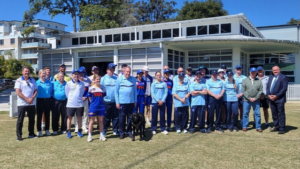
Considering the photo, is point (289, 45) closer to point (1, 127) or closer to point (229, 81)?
point (229, 81)

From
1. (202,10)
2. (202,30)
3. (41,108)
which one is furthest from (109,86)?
(202,10)

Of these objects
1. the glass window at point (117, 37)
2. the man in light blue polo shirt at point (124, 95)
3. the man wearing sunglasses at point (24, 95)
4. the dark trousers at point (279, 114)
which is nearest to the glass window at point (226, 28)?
the glass window at point (117, 37)

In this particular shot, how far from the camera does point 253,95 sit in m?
7.46

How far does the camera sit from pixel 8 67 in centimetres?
3969

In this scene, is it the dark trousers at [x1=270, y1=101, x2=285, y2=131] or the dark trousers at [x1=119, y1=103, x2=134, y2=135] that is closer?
the dark trousers at [x1=119, y1=103, x2=134, y2=135]

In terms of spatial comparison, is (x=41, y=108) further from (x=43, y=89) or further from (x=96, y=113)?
(x=96, y=113)

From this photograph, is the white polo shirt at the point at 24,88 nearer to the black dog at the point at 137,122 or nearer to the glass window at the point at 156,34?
the black dog at the point at 137,122

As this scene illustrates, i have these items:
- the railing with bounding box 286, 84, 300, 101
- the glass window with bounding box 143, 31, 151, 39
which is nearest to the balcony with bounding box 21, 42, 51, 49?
the glass window with bounding box 143, 31, 151, 39

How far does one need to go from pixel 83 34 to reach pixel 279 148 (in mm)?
20919

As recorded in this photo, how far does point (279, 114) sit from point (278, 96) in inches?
20.2

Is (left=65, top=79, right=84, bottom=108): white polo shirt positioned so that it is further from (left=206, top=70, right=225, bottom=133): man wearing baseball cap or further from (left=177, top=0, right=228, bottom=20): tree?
(left=177, top=0, right=228, bottom=20): tree

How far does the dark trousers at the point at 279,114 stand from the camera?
285 inches

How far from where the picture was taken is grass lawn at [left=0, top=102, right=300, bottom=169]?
479 cm

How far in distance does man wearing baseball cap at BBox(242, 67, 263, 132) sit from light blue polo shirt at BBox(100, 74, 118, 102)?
377 centimetres
